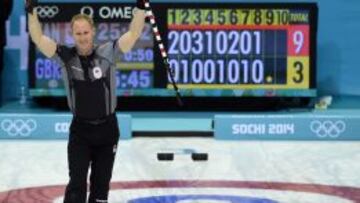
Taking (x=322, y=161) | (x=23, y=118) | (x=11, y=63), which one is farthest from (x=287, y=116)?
(x=11, y=63)

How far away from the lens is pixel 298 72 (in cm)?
1100

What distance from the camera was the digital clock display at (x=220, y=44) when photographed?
11.0m

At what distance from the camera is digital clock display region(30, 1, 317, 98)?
1097 centimetres

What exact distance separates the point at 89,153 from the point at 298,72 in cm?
609

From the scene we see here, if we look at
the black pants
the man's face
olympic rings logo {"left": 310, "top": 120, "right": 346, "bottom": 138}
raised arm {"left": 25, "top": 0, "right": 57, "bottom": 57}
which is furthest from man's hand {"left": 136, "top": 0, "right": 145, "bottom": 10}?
olympic rings logo {"left": 310, "top": 120, "right": 346, "bottom": 138}

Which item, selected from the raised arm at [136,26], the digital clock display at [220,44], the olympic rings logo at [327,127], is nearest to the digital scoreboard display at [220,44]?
the digital clock display at [220,44]

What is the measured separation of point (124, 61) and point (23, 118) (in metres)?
1.62

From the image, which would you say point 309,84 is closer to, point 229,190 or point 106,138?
point 229,190

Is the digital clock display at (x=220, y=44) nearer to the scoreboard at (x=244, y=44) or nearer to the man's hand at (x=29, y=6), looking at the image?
the scoreboard at (x=244, y=44)

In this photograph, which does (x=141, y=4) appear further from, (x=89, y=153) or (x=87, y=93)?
(x=89, y=153)

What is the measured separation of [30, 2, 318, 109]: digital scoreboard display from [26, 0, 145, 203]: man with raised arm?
563 cm

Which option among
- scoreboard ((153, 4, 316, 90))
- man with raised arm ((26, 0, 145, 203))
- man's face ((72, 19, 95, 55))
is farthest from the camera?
scoreboard ((153, 4, 316, 90))

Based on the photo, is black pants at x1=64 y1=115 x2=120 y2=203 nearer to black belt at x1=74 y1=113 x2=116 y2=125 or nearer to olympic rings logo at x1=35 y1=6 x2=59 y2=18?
black belt at x1=74 y1=113 x2=116 y2=125

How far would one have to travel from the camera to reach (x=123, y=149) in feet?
31.0
